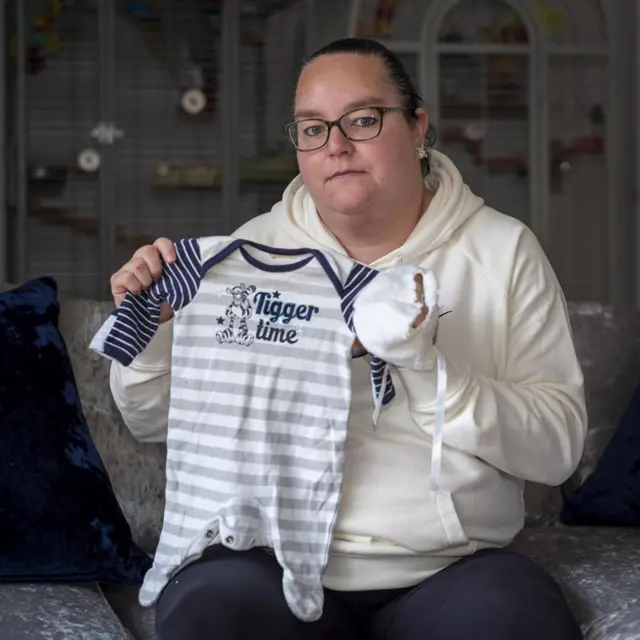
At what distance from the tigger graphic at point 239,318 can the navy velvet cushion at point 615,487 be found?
2.49 feet

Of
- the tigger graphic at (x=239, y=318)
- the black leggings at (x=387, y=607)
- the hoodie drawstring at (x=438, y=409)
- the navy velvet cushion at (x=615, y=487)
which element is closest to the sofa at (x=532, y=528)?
the navy velvet cushion at (x=615, y=487)

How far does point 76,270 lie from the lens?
4.08m

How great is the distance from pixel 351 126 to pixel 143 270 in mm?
348

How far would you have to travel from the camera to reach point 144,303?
133 cm

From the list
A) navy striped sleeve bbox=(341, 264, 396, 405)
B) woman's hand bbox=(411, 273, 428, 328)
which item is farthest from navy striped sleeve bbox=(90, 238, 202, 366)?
woman's hand bbox=(411, 273, 428, 328)

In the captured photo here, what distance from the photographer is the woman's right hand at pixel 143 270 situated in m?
1.31

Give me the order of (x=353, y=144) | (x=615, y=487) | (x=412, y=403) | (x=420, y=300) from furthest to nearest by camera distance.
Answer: (x=615, y=487) < (x=353, y=144) < (x=412, y=403) < (x=420, y=300)

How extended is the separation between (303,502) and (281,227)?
0.44 meters

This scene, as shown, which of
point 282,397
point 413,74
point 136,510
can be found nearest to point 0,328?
point 136,510

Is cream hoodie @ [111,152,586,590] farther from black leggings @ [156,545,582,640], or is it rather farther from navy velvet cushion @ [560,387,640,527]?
navy velvet cushion @ [560,387,640,527]

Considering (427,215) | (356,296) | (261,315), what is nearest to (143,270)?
(261,315)

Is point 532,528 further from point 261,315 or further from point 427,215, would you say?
point 261,315

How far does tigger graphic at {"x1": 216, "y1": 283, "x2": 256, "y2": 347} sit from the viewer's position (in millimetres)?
1280

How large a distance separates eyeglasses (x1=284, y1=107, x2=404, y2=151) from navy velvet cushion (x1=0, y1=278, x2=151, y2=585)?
526 mm
